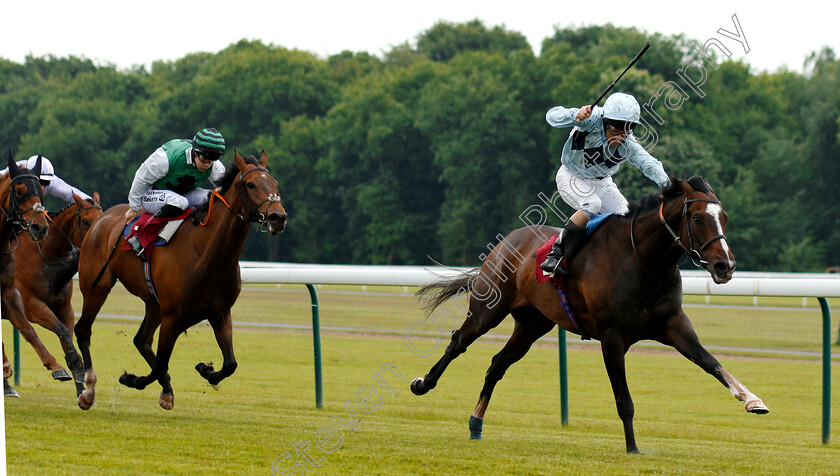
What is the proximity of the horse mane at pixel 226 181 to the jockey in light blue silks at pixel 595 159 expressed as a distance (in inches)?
76.2

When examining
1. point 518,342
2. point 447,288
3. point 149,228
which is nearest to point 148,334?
point 149,228

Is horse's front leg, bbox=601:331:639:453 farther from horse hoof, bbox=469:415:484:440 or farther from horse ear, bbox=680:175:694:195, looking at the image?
horse hoof, bbox=469:415:484:440

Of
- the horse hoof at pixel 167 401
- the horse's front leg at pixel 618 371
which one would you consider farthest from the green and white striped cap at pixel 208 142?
the horse's front leg at pixel 618 371

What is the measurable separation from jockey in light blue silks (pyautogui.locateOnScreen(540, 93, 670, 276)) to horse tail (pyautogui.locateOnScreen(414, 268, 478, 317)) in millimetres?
→ 1046

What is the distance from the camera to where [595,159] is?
5.88 m

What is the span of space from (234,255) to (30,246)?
2691 mm

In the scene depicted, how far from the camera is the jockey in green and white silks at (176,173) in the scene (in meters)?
6.59

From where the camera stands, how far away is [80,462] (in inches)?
192

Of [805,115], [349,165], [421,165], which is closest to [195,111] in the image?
[349,165]

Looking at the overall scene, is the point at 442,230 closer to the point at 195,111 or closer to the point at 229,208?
the point at 195,111

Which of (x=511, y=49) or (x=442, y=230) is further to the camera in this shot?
(x=511, y=49)

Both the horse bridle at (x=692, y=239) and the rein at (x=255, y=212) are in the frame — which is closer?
the horse bridle at (x=692, y=239)

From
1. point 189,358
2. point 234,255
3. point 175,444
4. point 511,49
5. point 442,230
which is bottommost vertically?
point 442,230

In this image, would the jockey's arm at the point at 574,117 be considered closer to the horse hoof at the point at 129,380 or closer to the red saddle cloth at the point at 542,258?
the red saddle cloth at the point at 542,258
